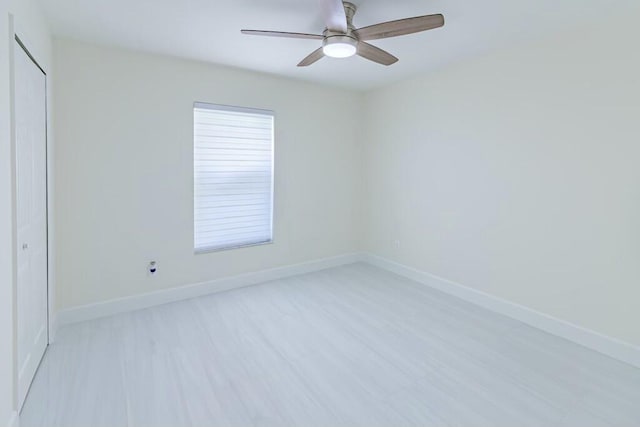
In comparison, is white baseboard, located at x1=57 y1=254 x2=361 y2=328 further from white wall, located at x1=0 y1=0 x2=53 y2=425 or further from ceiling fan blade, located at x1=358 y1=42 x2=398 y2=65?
ceiling fan blade, located at x1=358 y1=42 x2=398 y2=65

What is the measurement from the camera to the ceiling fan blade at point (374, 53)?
8.00ft

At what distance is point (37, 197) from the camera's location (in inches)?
90.0

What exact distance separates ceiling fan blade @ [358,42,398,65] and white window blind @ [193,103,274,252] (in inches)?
66.9

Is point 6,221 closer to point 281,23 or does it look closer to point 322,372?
point 322,372

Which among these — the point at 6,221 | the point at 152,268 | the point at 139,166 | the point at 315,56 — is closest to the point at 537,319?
the point at 315,56


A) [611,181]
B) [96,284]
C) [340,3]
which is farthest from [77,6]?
[611,181]

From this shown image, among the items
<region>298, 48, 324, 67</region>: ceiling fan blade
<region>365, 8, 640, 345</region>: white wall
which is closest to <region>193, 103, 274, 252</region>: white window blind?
<region>298, 48, 324, 67</region>: ceiling fan blade

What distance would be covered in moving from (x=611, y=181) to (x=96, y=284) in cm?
440

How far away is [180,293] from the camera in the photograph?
3512 mm

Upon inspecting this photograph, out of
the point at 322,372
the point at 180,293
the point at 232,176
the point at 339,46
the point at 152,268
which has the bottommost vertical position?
the point at 322,372

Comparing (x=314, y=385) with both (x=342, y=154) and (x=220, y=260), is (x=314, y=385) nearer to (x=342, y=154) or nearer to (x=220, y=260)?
(x=220, y=260)

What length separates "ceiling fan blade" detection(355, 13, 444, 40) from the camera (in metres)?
1.94

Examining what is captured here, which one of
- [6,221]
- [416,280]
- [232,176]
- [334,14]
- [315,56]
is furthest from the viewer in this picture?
[416,280]

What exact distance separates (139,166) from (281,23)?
6.18 ft
